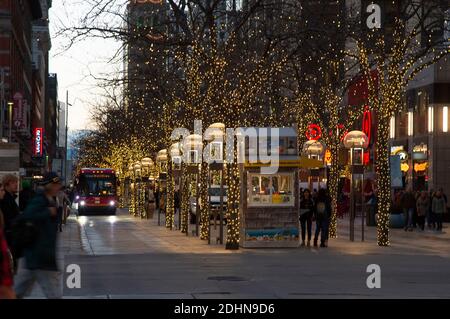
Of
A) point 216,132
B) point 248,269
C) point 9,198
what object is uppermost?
point 216,132

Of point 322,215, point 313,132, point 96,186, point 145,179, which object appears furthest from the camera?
point 96,186

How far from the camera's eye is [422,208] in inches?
1778

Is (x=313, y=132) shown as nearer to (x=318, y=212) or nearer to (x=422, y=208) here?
(x=422, y=208)

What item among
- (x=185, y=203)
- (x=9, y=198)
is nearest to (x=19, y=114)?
(x=185, y=203)

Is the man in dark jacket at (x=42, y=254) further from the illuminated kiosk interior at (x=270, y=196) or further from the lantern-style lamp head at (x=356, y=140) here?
the lantern-style lamp head at (x=356, y=140)

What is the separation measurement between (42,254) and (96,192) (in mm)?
60464

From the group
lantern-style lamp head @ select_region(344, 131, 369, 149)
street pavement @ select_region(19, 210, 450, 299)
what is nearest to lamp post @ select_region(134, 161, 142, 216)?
lantern-style lamp head @ select_region(344, 131, 369, 149)

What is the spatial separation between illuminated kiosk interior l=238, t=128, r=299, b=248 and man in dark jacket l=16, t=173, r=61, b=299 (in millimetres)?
19605

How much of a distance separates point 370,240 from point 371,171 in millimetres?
36545

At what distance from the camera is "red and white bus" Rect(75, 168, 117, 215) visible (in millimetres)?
Answer: 71500

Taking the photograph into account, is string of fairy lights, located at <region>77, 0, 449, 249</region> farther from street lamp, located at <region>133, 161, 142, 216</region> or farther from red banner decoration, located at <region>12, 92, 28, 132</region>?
red banner decoration, located at <region>12, 92, 28, 132</region>

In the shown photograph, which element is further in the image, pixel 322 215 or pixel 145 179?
pixel 145 179
